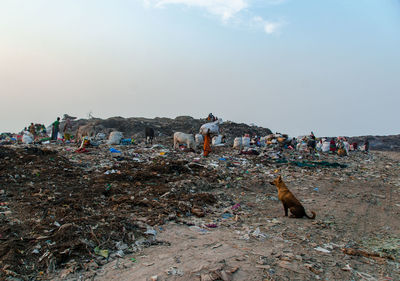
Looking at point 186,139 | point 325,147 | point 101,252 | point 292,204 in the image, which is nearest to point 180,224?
point 101,252

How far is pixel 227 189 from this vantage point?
6.96m

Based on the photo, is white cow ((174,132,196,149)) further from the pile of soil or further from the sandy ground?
the sandy ground

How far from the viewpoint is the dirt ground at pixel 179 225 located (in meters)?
2.78

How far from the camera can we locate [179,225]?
420cm

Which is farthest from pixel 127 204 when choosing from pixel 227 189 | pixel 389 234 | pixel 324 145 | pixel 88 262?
pixel 324 145

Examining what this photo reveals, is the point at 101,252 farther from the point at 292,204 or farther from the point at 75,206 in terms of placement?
the point at 292,204

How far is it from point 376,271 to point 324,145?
46.8ft

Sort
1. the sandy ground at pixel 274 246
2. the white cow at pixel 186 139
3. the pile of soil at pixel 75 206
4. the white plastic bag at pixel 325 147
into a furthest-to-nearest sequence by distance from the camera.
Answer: the white plastic bag at pixel 325 147 → the white cow at pixel 186 139 → the pile of soil at pixel 75 206 → the sandy ground at pixel 274 246

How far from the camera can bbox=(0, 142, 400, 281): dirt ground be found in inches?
110

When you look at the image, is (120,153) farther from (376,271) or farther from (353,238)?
(376,271)

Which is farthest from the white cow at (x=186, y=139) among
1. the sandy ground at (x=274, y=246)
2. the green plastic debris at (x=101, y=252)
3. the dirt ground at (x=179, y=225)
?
the green plastic debris at (x=101, y=252)

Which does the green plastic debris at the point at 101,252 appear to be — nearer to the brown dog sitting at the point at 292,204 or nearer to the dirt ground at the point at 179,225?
the dirt ground at the point at 179,225

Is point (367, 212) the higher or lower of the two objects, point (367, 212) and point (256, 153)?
the lower

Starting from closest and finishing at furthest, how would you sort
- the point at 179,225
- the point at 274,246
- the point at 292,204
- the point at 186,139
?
the point at 274,246 < the point at 179,225 < the point at 292,204 < the point at 186,139
